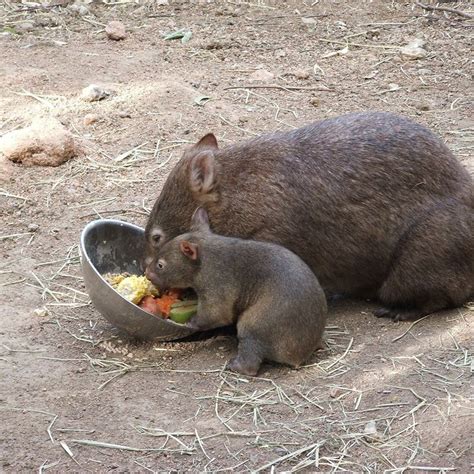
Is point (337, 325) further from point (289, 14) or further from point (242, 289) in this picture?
point (289, 14)

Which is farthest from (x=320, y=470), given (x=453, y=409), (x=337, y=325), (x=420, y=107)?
(x=420, y=107)

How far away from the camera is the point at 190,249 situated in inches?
219

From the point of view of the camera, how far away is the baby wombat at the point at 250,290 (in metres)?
5.30

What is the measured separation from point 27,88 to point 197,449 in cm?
507

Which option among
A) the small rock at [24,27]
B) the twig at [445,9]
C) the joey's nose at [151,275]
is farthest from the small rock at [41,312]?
the twig at [445,9]

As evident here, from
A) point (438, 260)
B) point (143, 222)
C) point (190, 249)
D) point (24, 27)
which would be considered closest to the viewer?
point (190, 249)

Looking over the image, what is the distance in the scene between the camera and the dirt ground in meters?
4.57

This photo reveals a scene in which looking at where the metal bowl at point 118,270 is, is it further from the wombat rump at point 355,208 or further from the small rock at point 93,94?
the small rock at point 93,94

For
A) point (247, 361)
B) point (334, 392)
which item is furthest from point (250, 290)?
point (334, 392)

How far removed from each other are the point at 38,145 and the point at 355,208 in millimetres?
2816

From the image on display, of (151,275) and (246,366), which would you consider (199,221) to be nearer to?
(151,275)

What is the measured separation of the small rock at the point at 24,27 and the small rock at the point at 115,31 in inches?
32.1

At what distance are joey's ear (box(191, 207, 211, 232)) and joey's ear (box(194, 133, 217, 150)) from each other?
518mm

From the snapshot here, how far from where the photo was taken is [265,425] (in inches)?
188
